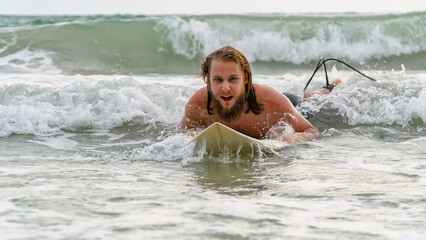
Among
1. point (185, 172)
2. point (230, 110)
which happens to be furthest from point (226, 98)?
point (185, 172)

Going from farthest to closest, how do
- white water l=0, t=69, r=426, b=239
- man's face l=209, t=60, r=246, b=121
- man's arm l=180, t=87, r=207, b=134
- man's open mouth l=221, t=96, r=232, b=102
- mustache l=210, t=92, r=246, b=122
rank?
man's arm l=180, t=87, r=207, b=134 < mustache l=210, t=92, r=246, b=122 < man's open mouth l=221, t=96, r=232, b=102 < man's face l=209, t=60, r=246, b=121 < white water l=0, t=69, r=426, b=239

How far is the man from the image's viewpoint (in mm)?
4879

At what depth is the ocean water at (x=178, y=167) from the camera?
9.40 feet

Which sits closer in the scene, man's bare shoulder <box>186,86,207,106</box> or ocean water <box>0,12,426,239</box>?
ocean water <box>0,12,426,239</box>

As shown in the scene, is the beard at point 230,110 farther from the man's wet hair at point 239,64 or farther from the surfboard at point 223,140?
the surfboard at point 223,140

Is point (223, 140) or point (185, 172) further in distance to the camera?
point (223, 140)

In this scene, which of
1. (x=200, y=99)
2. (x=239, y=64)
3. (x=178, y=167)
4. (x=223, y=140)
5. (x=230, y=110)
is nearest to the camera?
(x=178, y=167)

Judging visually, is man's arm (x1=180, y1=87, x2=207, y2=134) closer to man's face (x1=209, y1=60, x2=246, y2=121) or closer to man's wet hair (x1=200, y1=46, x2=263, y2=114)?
man's wet hair (x1=200, y1=46, x2=263, y2=114)

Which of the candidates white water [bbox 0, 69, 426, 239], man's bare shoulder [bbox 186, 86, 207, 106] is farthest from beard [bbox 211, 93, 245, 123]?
white water [bbox 0, 69, 426, 239]

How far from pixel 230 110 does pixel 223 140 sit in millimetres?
625

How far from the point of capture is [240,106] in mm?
5168

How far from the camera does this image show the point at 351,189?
11.7 feet

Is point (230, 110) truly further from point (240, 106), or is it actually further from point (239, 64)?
point (239, 64)

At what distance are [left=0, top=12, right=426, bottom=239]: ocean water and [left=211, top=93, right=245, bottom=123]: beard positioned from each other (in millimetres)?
434
